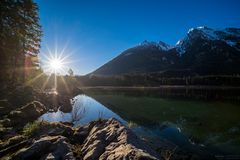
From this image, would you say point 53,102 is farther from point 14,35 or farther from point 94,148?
point 94,148

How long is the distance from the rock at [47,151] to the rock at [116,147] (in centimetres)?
79

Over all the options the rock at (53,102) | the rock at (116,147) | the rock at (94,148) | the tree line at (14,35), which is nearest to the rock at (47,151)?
the rock at (94,148)

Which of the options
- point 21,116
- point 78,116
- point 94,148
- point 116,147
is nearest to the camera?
point 116,147

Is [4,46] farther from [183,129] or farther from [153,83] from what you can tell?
[153,83]

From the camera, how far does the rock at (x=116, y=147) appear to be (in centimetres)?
742

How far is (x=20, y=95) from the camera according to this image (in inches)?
1227

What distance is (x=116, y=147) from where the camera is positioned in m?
8.62

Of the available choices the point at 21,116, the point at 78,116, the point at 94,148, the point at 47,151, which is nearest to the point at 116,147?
the point at 94,148

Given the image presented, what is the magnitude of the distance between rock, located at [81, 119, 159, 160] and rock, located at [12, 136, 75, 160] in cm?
79

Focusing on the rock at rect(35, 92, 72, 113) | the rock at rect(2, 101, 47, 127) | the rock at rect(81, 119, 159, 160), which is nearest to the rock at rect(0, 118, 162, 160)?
the rock at rect(81, 119, 159, 160)

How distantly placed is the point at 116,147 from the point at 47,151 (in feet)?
10.6

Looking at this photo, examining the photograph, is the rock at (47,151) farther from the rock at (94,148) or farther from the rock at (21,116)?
the rock at (21,116)

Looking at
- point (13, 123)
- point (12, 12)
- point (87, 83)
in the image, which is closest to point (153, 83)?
point (87, 83)

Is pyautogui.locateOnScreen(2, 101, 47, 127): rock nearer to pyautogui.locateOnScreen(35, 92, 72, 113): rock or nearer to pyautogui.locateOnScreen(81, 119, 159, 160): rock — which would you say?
pyautogui.locateOnScreen(35, 92, 72, 113): rock
